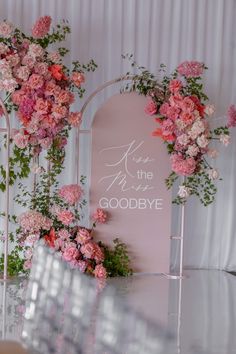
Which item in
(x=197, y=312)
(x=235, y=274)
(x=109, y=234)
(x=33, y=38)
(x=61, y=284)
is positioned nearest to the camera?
(x=61, y=284)

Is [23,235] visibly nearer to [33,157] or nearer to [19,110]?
[33,157]

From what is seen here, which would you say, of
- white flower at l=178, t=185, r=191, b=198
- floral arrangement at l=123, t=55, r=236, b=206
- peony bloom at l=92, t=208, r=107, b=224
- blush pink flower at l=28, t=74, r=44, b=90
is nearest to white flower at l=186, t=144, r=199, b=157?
floral arrangement at l=123, t=55, r=236, b=206

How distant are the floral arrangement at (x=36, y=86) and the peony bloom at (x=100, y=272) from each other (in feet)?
3.07

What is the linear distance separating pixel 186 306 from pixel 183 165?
3.43 ft

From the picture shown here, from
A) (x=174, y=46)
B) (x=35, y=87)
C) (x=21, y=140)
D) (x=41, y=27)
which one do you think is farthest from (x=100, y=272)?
(x=174, y=46)

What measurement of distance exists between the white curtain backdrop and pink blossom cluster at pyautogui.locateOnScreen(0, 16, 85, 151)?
54 cm

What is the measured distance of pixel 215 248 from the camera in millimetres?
6043

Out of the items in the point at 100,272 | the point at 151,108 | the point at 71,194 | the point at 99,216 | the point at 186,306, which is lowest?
the point at 186,306

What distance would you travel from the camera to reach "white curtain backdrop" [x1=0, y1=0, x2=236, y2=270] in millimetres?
5520

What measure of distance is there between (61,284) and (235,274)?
345 cm

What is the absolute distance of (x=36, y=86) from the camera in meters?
4.72

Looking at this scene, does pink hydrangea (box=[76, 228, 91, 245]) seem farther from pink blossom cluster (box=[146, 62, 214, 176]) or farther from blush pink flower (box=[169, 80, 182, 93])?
blush pink flower (box=[169, 80, 182, 93])

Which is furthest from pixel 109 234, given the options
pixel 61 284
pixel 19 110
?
pixel 61 284

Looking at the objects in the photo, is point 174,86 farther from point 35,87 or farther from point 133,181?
point 35,87
